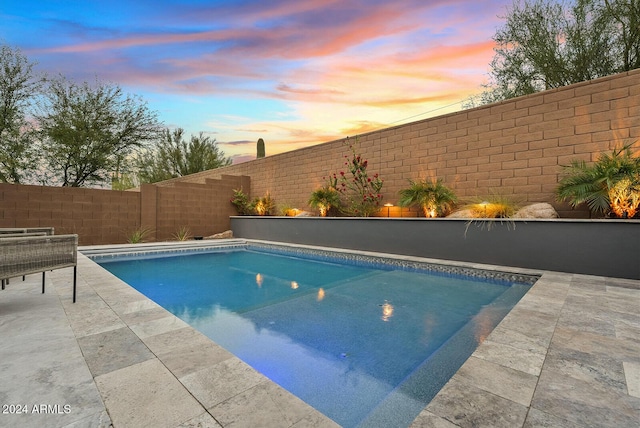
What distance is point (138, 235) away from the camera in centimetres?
798

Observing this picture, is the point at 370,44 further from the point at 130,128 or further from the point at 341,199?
the point at 130,128

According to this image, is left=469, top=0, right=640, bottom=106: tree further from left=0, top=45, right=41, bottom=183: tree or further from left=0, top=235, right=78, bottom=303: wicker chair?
left=0, top=45, right=41, bottom=183: tree

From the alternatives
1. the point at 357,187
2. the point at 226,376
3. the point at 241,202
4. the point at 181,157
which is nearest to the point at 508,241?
the point at 357,187

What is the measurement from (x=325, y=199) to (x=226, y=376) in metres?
6.61

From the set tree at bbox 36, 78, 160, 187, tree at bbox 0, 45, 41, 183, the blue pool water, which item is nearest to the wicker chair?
the blue pool water

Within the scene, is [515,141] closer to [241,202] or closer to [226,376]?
[226,376]

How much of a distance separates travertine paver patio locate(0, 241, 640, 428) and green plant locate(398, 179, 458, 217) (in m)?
3.46

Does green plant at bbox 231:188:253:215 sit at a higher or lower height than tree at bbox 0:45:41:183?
lower

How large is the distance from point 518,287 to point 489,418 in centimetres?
327

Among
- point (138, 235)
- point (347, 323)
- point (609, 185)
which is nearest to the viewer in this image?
point (347, 323)

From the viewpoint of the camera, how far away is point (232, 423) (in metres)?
1.04

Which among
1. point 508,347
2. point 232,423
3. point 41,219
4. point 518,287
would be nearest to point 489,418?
point 508,347

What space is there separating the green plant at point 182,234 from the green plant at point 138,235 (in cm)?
79

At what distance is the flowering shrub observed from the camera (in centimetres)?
707
